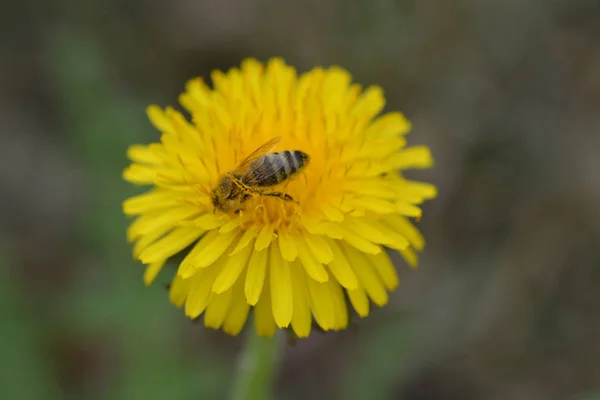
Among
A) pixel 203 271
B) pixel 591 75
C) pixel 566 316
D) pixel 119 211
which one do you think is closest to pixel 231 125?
pixel 203 271

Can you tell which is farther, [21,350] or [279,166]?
[21,350]

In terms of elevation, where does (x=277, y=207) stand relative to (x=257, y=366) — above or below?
above

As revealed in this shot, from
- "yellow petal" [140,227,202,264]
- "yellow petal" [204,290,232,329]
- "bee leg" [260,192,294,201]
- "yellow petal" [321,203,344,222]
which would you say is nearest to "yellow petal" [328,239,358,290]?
"yellow petal" [321,203,344,222]

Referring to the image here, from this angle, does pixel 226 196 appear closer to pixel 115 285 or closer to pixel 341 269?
pixel 341 269

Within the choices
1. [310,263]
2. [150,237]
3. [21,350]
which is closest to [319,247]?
[310,263]

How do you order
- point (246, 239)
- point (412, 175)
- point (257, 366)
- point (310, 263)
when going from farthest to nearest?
point (412, 175) → point (257, 366) → point (246, 239) → point (310, 263)

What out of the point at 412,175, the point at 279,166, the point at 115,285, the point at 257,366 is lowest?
the point at 257,366

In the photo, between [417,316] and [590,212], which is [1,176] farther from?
[590,212]
